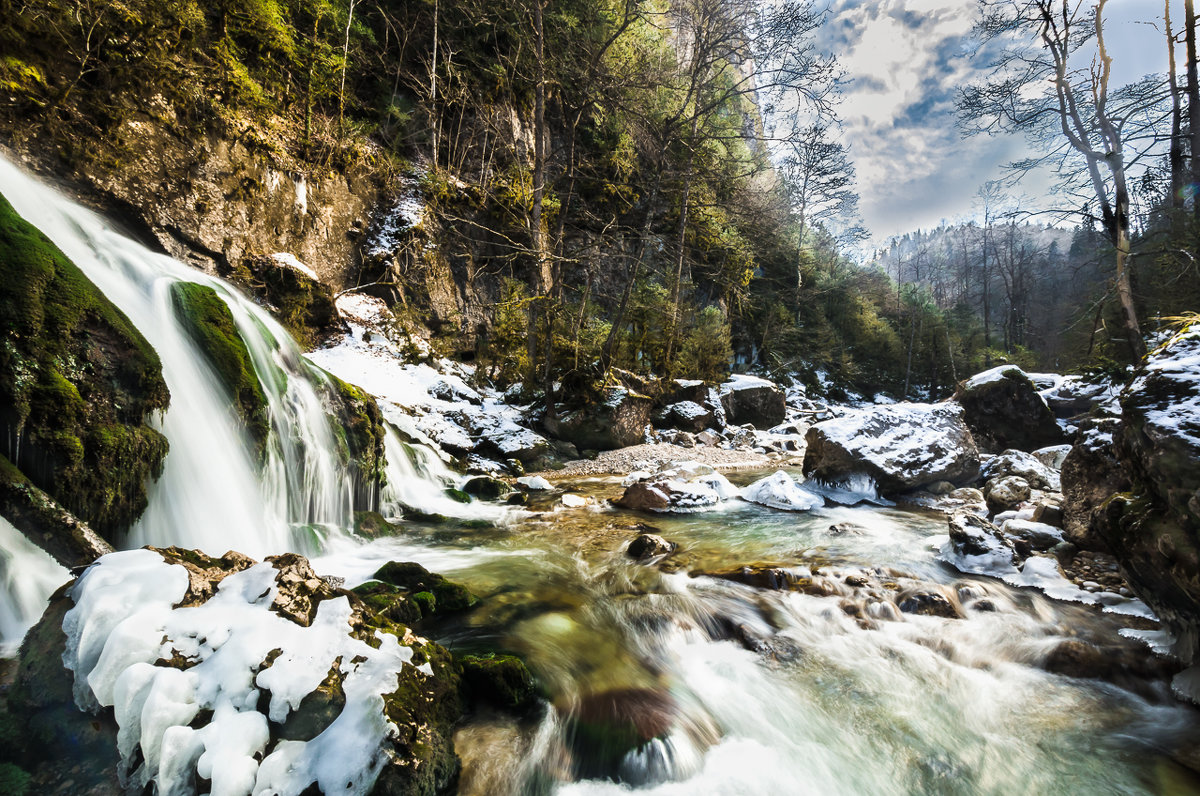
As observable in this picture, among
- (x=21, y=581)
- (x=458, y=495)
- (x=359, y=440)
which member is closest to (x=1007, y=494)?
(x=458, y=495)

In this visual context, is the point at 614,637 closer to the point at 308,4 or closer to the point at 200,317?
the point at 200,317

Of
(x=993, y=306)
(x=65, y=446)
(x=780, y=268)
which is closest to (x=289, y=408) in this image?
(x=65, y=446)

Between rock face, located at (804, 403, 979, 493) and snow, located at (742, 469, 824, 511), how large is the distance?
730 mm

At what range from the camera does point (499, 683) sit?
2127mm

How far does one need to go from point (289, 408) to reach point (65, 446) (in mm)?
2237

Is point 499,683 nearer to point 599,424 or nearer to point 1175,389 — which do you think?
point 1175,389

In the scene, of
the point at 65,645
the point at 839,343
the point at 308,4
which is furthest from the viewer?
the point at 839,343

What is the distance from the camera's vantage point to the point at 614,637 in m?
2.88

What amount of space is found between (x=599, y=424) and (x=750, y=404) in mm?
7479

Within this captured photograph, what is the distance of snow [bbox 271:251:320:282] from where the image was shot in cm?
854

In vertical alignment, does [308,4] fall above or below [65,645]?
above

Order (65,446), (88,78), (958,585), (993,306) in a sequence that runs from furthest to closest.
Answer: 1. (993,306)
2. (88,78)
3. (958,585)
4. (65,446)

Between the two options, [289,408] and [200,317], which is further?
[289,408]

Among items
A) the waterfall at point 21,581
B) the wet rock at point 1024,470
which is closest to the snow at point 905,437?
the wet rock at point 1024,470
